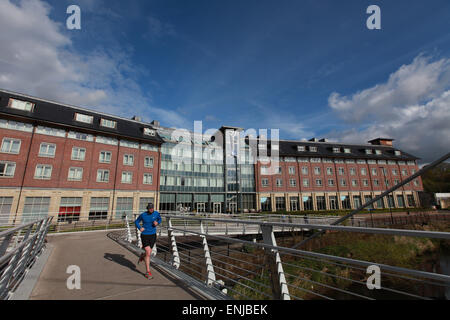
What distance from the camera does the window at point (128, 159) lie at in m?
30.9

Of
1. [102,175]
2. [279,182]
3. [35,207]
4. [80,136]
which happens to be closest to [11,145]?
[80,136]

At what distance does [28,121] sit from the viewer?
24469mm

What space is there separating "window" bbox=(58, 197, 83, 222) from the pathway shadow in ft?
72.3

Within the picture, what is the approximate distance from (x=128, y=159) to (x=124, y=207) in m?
6.75

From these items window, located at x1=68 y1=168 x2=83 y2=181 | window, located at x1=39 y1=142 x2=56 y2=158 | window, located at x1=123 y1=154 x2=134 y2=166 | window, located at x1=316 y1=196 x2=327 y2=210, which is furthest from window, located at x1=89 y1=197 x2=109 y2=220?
window, located at x1=316 y1=196 x2=327 y2=210

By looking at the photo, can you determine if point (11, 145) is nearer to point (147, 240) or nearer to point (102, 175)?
point (102, 175)

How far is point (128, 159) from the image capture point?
3125cm

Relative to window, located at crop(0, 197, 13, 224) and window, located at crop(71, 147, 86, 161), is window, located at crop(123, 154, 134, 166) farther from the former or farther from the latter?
window, located at crop(0, 197, 13, 224)

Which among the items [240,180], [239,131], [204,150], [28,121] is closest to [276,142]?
[239,131]

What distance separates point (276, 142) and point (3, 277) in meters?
45.1

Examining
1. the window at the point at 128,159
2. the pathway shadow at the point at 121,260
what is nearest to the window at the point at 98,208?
the window at the point at 128,159

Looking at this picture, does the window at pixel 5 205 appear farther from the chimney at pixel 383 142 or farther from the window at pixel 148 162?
the chimney at pixel 383 142

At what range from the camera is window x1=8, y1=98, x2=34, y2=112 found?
23.9 metres
